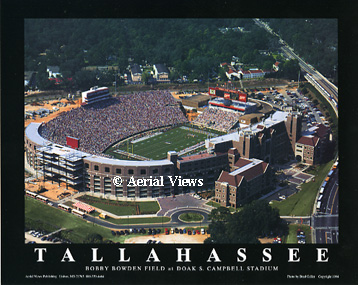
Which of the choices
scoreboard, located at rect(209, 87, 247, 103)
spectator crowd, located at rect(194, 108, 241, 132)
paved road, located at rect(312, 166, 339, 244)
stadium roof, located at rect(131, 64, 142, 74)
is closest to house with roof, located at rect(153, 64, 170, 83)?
stadium roof, located at rect(131, 64, 142, 74)

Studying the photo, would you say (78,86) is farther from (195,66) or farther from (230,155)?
Result: (230,155)

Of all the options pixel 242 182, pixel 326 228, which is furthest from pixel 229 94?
pixel 326 228

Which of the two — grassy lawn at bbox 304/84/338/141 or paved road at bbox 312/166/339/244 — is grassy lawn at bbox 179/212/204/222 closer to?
paved road at bbox 312/166/339/244

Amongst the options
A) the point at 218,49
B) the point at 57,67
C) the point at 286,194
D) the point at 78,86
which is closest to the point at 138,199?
the point at 286,194

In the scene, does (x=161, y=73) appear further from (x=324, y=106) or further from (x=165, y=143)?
(x=324, y=106)

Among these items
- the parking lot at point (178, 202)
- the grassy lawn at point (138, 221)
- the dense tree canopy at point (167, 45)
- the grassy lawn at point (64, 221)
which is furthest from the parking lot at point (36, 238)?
the dense tree canopy at point (167, 45)
